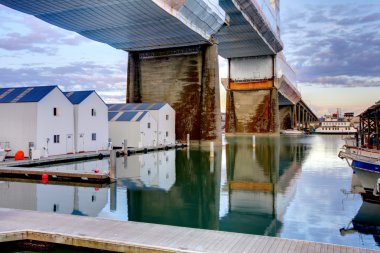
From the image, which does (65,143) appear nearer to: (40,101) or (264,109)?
(40,101)

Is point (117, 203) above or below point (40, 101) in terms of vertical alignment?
below

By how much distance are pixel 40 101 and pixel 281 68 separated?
84.5 m

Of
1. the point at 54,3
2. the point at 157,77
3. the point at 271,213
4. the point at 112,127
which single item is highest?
the point at 54,3

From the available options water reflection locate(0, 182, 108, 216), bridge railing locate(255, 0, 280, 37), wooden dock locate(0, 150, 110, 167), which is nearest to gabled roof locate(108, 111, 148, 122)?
wooden dock locate(0, 150, 110, 167)

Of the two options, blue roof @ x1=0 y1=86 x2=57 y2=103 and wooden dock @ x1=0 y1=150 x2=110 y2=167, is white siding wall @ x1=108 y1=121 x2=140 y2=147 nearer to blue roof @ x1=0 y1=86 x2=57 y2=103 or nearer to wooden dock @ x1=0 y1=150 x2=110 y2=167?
wooden dock @ x1=0 y1=150 x2=110 y2=167

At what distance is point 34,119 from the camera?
32531 millimetres

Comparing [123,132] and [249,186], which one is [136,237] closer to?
[249,186]

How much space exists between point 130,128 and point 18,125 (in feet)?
48.8

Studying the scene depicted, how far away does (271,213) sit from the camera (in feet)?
49.7

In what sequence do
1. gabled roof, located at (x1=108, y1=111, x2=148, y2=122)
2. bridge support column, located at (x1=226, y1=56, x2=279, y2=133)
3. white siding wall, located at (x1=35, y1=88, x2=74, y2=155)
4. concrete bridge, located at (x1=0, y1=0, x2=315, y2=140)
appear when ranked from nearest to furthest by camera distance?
white siding wall, located at (x1=35, y1=88, x2=74, y2=155), concrete bridge, located at (x1=0, y1=0, x2=315, y2=140), gabled roof, located at (x1=108, y1=111, x2=148, y2=122), bridge support column, located at (x1=226, y1=56, x2=279, y2=133)

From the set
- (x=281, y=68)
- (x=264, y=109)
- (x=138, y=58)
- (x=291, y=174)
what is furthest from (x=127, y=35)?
(x=281, y=68)

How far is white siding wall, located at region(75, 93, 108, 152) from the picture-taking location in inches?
1507

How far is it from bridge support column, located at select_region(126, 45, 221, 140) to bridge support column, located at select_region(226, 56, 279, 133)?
4336 centimetres

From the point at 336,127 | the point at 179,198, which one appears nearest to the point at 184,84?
the point at 179,198
